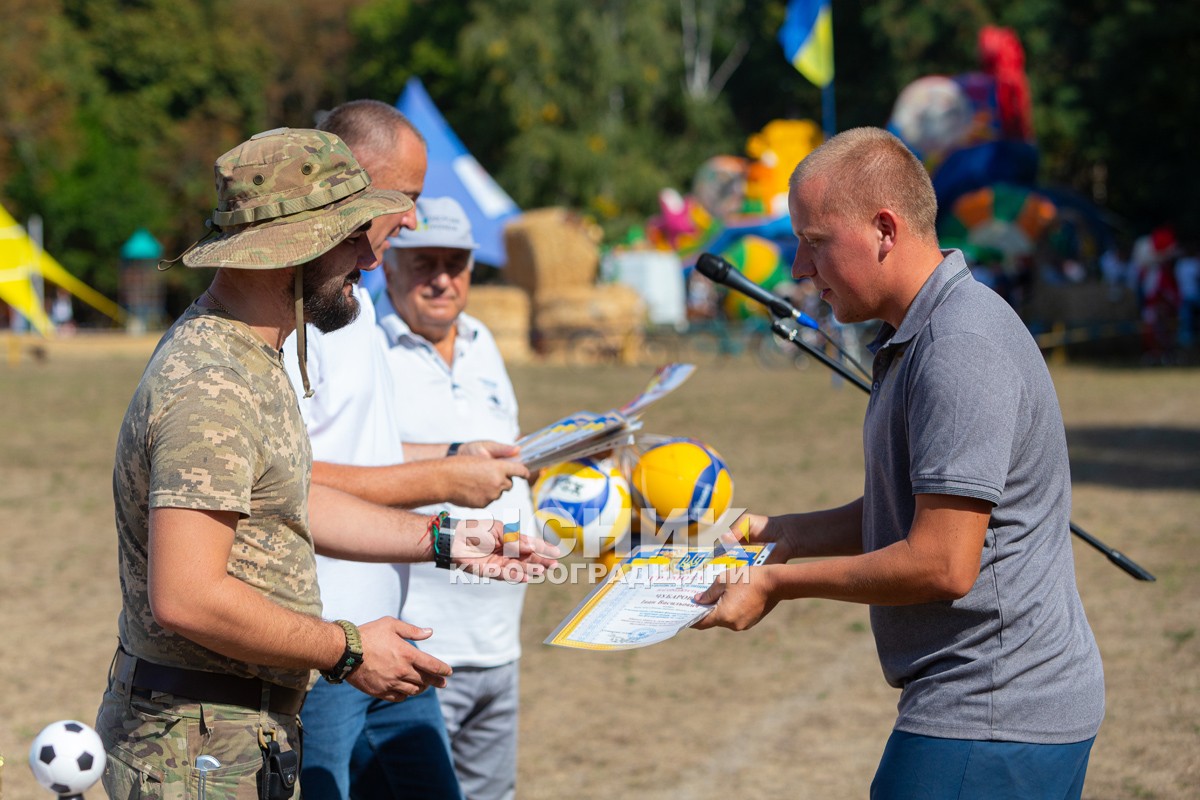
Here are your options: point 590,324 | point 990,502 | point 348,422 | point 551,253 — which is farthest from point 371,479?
point 551,253

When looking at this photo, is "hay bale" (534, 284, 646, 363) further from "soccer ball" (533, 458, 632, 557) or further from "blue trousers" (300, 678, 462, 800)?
"soccer ball" (533, 458, 632, 557)

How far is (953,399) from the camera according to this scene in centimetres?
241

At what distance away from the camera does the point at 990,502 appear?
2.42 metres

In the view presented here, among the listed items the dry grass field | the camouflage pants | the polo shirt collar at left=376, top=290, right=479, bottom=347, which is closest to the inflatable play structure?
the dry grass field

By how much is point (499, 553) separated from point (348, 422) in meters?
0.53

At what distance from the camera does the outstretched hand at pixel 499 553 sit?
10.5ft

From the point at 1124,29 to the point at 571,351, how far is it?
1635cm

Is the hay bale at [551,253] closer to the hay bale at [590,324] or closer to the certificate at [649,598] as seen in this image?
the hay bale at [590,324]

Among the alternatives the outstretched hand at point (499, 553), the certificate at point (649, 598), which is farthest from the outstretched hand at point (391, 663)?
the outstretched hand at point (499, 553)

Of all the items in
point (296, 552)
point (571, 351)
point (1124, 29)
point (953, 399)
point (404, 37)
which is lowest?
point (571, 351)

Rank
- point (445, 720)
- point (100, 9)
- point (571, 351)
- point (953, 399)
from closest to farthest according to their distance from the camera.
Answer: point (953, 399) → point (445, 720) → point (571, 351) → point (100, 9)

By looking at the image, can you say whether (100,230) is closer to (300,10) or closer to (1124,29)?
(300,10)

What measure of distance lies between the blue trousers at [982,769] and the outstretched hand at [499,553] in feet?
3.36

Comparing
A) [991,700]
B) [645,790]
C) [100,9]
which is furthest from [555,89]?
[991,700]
